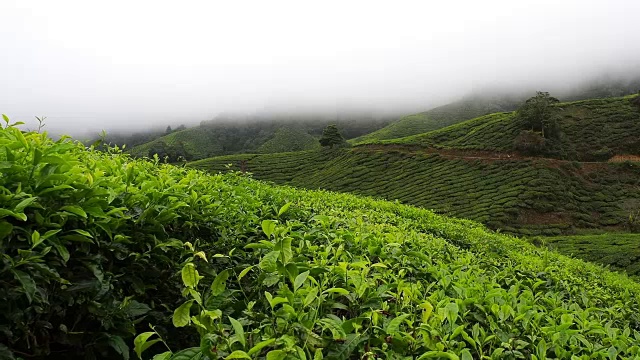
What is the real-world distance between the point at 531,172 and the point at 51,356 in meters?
38.0

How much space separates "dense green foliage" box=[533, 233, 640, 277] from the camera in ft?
58.7

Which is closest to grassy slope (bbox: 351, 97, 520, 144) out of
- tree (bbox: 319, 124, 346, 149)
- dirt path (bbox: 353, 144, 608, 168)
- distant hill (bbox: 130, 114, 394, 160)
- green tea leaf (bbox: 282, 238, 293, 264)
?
distant hill (bbox: 130, 114, 394, 160)

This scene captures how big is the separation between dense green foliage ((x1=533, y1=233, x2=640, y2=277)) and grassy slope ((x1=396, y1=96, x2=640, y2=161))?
17.7 metres

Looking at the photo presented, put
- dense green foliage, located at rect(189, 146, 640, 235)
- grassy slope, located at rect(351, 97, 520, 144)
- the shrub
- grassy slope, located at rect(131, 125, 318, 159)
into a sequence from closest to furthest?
dense green foliage, located at rect(189, 146, 640, 235), the shrub, grassy slope, located at rect(351, 97, 520, 144), grassy slope, located at rect(131, 125, 318, 159)

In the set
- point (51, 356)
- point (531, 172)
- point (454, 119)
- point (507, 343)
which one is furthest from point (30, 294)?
point (454, 119)

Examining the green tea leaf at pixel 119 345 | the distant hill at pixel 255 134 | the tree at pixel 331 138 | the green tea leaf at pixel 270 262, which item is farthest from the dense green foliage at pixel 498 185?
the distant hill at pixel 255 134

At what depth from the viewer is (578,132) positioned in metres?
42.4

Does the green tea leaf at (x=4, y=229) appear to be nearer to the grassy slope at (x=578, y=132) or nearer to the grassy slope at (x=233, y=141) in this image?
the grassy slope at (x=578, y=132)

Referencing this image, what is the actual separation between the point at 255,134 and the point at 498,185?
92.7 m

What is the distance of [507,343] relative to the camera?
1.78 m

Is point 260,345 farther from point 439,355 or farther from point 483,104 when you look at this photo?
point 483,104

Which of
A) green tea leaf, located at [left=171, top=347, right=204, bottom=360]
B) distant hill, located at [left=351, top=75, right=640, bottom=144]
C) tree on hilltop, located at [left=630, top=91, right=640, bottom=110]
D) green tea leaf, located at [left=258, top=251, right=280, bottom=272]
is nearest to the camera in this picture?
green tea leaf, located at [left=171, top=347, right=204, bottom=360]

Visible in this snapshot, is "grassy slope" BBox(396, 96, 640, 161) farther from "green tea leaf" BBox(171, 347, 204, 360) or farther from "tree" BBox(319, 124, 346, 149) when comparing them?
"green tea leaf" BBox(171, 347, 204, 360)

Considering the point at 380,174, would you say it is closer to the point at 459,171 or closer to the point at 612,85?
the point at 459,171
